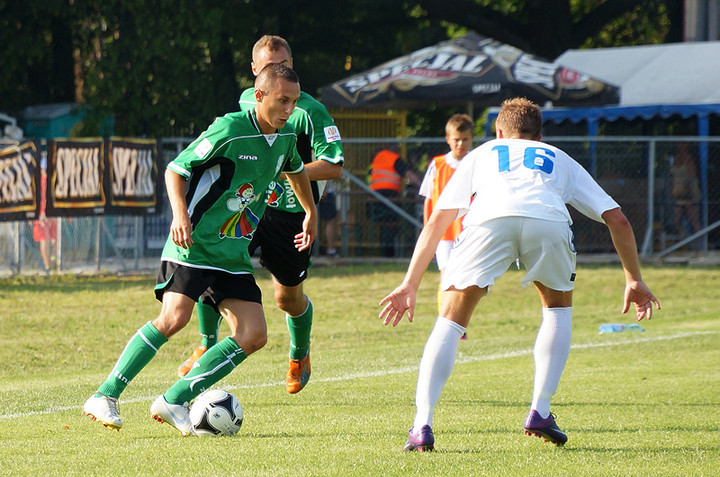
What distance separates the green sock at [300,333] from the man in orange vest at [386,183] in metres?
10.8

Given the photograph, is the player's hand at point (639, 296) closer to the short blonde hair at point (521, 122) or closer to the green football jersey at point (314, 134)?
the short blonde hair at point (521, 122)

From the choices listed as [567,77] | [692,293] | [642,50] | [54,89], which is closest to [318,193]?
[692,293]

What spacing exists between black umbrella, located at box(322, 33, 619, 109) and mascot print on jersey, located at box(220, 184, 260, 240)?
1225 cm

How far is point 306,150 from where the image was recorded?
7348mm

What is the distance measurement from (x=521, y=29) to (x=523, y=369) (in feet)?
64.4

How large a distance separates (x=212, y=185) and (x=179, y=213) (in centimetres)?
34

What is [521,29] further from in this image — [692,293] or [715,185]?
[692,293]

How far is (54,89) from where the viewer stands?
82.5ft

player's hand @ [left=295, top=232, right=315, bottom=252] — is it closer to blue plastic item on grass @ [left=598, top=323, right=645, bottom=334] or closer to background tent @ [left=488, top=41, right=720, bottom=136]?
blue plastic item on grass @ [left=598, top=323, right=645, bottom=334]

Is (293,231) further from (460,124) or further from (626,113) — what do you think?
(626,113)

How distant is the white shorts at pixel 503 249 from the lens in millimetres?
5035

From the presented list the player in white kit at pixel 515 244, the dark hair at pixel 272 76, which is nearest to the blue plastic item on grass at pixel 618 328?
the player in white kit at pixel 515 244

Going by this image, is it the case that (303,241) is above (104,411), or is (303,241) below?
above

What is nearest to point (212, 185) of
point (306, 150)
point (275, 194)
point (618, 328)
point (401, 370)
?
point (275, 194)
